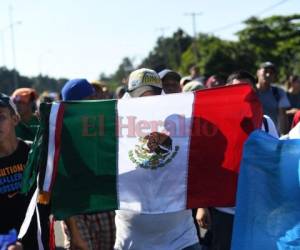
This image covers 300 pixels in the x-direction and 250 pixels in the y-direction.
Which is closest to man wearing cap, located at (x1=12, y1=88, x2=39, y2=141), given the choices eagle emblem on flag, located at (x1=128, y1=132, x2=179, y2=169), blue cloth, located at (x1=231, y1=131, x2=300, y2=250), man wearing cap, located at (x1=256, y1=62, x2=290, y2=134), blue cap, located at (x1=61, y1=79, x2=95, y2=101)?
blue cap, located at (x1=61, y1=79, x2=95, y2=101)

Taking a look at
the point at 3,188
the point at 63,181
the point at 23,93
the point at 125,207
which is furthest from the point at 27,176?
the point at 23,93

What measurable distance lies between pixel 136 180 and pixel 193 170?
35 centimetres

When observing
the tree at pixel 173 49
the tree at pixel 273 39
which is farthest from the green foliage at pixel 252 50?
the tree at pixel 173 49

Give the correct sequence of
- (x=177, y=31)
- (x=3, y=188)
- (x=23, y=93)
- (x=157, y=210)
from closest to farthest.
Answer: (x=3, y=188), (x=157, y=210), (x=23, y=93), (x=177, y=31)

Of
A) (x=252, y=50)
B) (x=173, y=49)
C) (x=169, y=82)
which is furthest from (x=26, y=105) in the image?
(x=173, y=49)

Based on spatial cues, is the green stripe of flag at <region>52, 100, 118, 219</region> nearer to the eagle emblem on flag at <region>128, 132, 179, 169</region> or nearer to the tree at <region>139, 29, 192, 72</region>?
the eagle emblem on flag at <region>128, 132, 179, 169</region>

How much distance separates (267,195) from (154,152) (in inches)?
28.6

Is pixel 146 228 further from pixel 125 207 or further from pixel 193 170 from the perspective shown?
pixel 193 170

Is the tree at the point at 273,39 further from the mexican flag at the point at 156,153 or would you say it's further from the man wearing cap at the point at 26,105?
the mexican flag at the point at 156,153

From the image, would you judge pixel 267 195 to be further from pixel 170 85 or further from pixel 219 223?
pixel 170 85

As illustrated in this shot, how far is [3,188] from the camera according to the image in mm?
3422

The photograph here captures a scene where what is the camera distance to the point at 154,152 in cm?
390

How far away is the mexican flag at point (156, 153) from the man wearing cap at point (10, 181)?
0.36 m

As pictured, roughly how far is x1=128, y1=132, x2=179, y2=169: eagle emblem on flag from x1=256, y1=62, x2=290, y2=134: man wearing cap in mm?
3558
